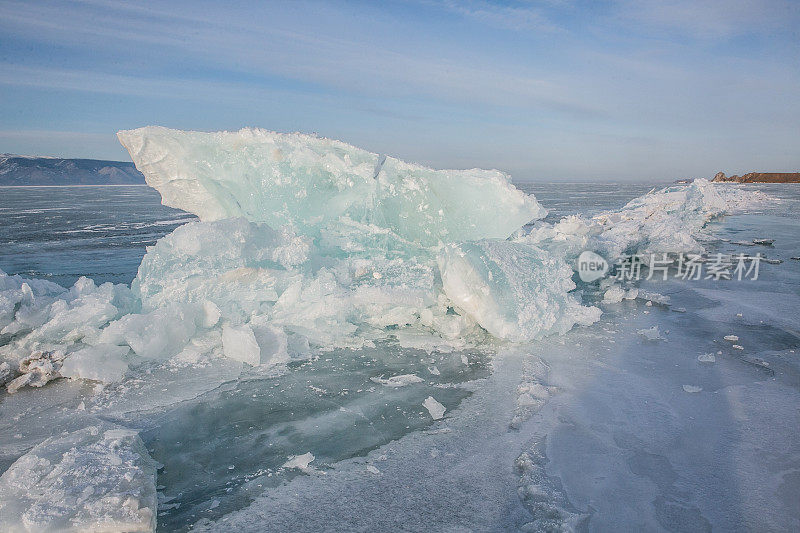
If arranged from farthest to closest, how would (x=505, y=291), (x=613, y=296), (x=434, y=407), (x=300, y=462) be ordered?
(x=613, y=296) < (x=505, y=291) < (x=434, y=407) < (x=300, y=462)

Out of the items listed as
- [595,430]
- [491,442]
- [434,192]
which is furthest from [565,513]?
[434,192]

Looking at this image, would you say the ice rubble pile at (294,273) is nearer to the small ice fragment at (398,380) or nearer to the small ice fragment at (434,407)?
the small ice fragment at (398,380)

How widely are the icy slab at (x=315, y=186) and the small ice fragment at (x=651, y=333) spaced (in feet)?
4.91

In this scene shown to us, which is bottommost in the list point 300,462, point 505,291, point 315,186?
point 300,462

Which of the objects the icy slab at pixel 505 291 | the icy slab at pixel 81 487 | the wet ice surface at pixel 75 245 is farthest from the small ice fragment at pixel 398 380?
the wet ice surface at pixel 75 245

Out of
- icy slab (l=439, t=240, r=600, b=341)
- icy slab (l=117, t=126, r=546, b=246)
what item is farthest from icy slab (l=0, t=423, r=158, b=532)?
icy slab (l=117, t=126, r=546, b=246)

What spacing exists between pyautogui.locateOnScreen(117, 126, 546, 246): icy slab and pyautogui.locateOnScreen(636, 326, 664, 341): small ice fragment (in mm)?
1498

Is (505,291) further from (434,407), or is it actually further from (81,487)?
(81,487)

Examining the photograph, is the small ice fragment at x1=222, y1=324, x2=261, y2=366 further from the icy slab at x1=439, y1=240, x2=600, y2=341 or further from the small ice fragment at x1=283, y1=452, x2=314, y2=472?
the icy slab at x1=439, y1=240, x2=600, y2=341

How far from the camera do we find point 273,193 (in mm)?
4812

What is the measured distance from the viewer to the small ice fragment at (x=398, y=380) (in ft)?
10.3

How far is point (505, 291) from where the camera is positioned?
13.4 ft

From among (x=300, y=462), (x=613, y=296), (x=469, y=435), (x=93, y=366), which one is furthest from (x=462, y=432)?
(x=613, y=296)

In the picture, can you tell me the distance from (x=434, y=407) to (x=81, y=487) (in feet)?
5.76
